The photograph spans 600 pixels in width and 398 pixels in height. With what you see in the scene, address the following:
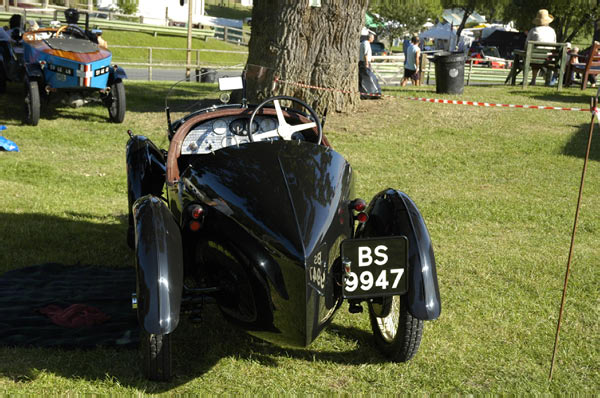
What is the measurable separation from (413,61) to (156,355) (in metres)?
16.5

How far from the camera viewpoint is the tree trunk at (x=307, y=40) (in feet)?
37.4

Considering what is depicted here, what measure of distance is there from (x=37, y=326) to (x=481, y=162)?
7696 millimetres

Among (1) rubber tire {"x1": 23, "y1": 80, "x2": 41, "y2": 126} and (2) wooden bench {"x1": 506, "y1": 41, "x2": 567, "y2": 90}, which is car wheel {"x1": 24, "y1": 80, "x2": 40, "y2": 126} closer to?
(1) rubber tire {"x1": 23, "y1": 80, "x2": 41, "y2": 126}

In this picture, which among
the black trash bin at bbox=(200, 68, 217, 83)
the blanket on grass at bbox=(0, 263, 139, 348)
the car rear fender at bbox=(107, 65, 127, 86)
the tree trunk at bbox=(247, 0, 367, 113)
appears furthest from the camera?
the car rear fender at bbox=(107, 65, 127, 86)

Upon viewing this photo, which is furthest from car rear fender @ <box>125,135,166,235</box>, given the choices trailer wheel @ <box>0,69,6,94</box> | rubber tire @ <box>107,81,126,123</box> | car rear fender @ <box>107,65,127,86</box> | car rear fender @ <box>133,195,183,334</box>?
trailer wheel @ <box>0,69,6,94</box>

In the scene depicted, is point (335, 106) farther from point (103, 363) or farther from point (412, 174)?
point (103, 363)

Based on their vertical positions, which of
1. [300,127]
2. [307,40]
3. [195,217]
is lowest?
[195,217]

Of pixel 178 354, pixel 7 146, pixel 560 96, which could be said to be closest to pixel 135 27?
pixel 560 96

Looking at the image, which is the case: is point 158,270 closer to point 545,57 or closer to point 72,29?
point 72,29

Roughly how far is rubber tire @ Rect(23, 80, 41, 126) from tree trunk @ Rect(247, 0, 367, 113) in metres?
3.78

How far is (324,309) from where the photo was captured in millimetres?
3689

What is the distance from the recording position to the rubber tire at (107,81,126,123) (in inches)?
492

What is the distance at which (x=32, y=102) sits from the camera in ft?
38.9

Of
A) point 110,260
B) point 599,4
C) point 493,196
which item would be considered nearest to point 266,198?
point 110,260
